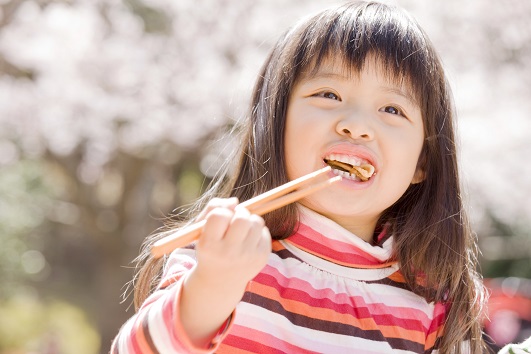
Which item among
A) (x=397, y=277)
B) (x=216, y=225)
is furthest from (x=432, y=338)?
(x=216, y=225)

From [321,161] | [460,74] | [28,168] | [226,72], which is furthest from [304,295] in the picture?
[28,168]

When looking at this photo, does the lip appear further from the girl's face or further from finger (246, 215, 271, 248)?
finger (246, 215, 271, 248)

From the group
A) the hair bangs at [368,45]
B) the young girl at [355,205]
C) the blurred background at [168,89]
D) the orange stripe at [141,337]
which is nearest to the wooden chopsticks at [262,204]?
the orange stripe at [141,337]

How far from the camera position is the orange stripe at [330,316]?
4.36ft

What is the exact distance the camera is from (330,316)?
135cm

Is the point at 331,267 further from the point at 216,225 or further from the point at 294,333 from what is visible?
the point at 216,225

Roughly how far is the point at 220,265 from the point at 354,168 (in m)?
0.44

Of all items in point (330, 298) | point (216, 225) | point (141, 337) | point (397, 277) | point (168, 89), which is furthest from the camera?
point (168, 89)

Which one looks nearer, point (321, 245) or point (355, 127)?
point (355, 127)

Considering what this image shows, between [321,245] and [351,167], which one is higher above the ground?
[351,167]

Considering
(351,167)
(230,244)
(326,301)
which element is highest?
(351,167)

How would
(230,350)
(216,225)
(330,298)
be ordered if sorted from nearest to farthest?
(216,225), (230,350), (330,298)

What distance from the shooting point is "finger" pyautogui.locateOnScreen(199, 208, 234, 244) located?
0.95 metres

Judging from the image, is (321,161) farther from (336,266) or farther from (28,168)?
(28,168)
